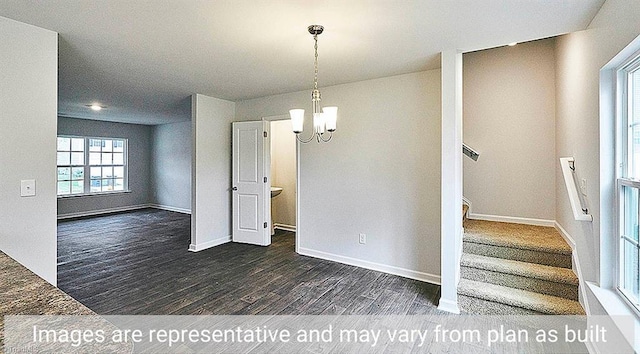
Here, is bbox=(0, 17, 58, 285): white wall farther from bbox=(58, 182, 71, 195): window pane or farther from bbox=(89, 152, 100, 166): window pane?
bbox=(89, 152, 100, 166): window pane

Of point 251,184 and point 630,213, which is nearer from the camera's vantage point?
point 630,213

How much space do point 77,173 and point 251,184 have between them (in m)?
5.39

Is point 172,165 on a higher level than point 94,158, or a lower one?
lower

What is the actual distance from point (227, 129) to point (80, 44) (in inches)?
103

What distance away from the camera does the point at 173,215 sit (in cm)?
781

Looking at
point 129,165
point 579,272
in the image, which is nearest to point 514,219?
point 579,272

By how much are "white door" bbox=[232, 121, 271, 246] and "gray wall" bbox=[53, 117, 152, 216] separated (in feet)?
16.1

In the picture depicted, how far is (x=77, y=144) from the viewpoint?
750 centimetres

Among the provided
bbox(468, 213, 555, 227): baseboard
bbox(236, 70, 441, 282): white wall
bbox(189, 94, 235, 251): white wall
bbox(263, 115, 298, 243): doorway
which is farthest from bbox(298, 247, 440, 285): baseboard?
bbox(263, 115, 298, 243): doorway

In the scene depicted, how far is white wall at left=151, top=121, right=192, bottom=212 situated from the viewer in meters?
8.13

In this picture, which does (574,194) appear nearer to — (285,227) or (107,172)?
(285,227)

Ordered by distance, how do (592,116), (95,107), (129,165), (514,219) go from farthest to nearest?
1. (129,165)
2. (95,107)
3. (514,219)
4. (592,116)

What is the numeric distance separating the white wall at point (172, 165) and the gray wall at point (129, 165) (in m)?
0.21

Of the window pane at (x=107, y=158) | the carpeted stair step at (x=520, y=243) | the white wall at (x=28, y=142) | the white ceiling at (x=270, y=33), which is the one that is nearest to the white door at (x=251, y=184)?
the white ceiling at (x=270, y=33)
